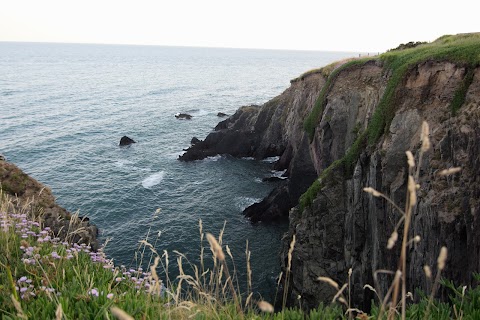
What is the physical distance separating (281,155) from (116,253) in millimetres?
29772

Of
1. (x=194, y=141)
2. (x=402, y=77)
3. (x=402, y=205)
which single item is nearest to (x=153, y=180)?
(x=194, y=141)

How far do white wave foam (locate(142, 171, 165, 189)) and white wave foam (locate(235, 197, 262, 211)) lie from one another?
37.1ft

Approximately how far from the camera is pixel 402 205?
1655cm

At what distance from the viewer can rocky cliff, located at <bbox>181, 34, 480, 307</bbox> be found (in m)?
13.4

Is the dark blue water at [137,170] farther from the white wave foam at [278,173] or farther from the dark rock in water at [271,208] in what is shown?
the dark rock in water at [271,208]

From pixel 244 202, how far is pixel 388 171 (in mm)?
23808

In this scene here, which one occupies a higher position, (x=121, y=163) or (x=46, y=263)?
(x=46, y=263)

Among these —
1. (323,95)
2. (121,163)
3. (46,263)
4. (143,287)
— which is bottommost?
(121,163)

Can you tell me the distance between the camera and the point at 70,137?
61.0 m

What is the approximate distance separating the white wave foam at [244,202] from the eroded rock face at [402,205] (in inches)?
603

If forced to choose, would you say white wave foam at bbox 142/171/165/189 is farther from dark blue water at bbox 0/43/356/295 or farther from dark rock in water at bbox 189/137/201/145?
dark rock in water at bbox 189/137/201/145

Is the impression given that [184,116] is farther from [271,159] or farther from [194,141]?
[271,159]

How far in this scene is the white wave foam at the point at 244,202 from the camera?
126 ft

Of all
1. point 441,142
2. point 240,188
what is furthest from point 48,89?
point 441,142
